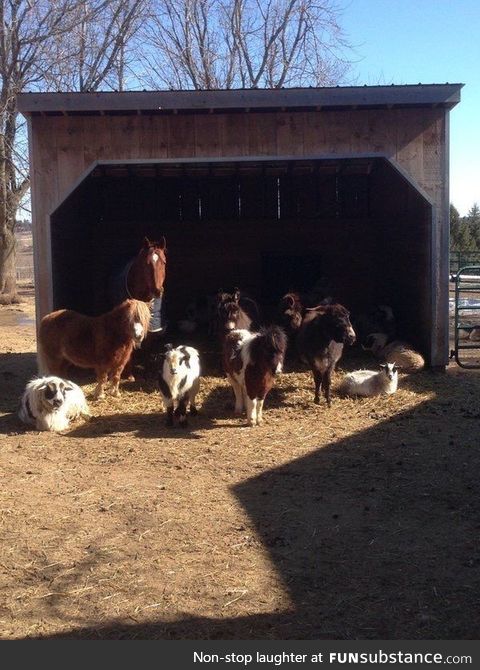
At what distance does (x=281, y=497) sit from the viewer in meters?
6.02

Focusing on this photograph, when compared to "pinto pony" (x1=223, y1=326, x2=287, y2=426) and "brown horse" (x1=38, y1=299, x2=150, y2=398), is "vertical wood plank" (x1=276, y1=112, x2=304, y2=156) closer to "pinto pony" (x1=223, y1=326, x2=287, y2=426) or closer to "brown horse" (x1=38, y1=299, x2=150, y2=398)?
"brown horse" (x1=38, y1=299, x2=150, y2=398)

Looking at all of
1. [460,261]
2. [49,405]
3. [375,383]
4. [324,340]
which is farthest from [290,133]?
[460,261]

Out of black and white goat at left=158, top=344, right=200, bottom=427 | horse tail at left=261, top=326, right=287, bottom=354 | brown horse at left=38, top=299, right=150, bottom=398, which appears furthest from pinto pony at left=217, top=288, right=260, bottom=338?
horse tail at left=261, top=326, right=287, bottom=354

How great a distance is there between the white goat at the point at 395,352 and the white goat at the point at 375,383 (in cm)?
131

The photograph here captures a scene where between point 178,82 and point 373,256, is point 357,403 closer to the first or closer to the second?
point 373,256

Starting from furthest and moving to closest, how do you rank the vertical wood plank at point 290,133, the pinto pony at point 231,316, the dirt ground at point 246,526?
the vertical wood plank at point 290,133, the pinto pony at point 231,316, the dirt ground at point 246,526

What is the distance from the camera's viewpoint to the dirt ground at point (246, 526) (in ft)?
13.2

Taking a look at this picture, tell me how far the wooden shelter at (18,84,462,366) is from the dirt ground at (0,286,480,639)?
10.5ft

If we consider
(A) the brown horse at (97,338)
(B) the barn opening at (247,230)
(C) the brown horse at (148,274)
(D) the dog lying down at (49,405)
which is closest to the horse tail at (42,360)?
(A) the brown horse at (97,338)

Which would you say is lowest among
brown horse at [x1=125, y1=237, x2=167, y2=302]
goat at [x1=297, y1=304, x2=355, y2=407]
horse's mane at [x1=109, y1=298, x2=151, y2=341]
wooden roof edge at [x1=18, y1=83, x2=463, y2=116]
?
goat at [x1=297, y1=304, x2=355, y2=407]

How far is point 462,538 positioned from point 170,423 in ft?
13.5

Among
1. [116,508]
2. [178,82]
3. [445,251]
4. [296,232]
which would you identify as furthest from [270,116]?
[178,82]

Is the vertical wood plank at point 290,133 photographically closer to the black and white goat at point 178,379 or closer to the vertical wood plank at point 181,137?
the vertical wood plank at point 181,137

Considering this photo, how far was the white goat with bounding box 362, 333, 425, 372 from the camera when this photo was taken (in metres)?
11.3
